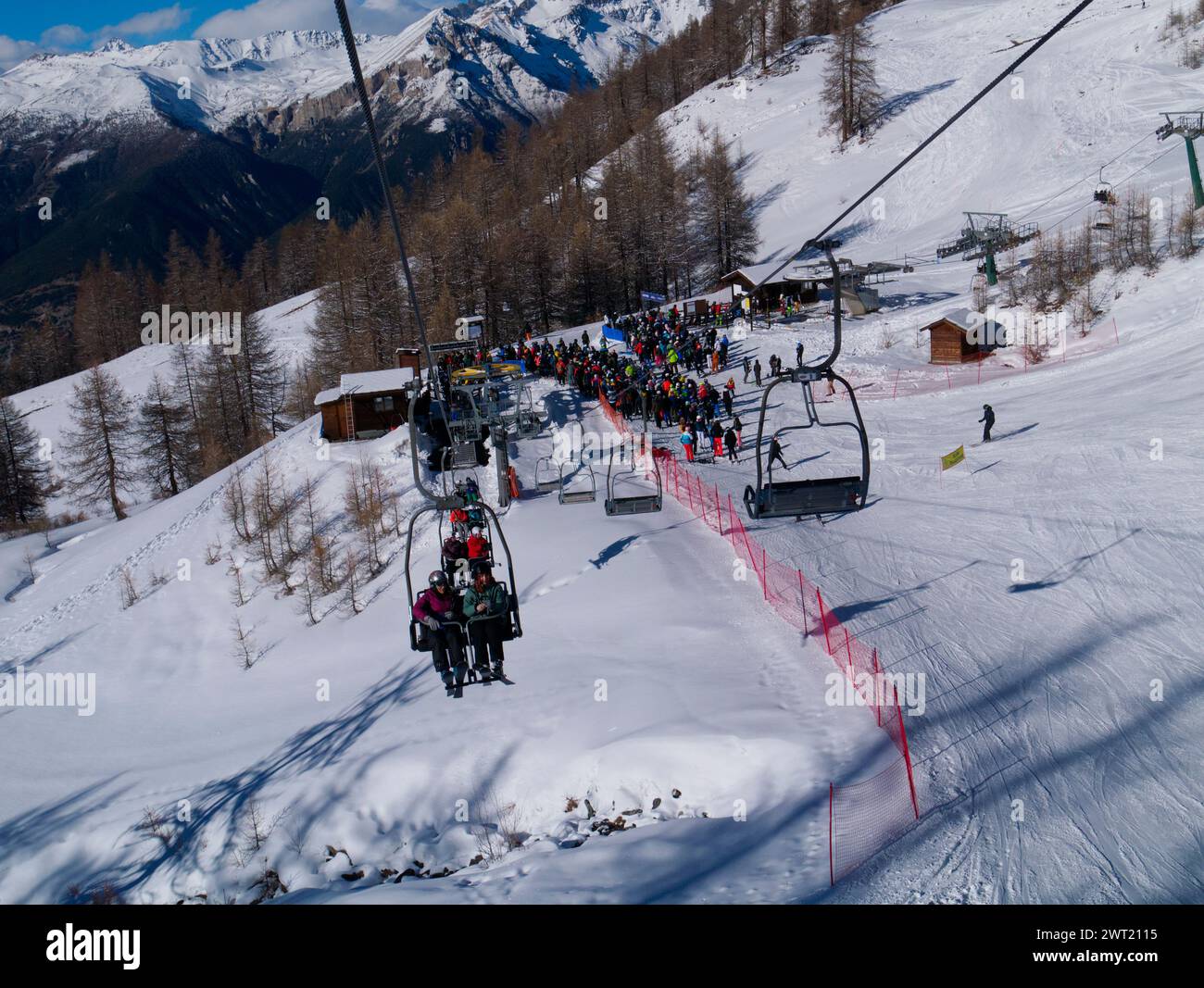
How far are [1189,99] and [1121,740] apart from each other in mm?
60049

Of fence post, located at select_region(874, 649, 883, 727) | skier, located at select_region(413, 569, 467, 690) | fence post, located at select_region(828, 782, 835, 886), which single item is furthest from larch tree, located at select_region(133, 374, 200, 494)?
fence post, located at select_region(828, 782, 835, 886)

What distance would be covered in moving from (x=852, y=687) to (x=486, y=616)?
6033 millimetres

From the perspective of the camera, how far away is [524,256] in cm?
5781

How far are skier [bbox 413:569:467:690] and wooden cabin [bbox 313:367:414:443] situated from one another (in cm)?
2418

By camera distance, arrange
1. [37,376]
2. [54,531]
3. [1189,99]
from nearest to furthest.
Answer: [54,531]
[1189,99]
[37,376]

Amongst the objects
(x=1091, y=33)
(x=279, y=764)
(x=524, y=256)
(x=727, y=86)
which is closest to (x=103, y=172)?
(x=727, y=86)

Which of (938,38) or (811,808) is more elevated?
(938,38)

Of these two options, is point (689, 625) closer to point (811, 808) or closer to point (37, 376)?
point (811, 808)

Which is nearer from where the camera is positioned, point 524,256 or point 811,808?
point 811,808

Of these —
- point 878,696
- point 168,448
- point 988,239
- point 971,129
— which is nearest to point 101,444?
point 168,448

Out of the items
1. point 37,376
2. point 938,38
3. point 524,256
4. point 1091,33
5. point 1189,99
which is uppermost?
point 938,38

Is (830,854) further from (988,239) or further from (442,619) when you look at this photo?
(988,239)

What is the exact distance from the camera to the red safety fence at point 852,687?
346 inches

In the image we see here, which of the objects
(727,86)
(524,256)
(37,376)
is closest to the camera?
(524,256)
